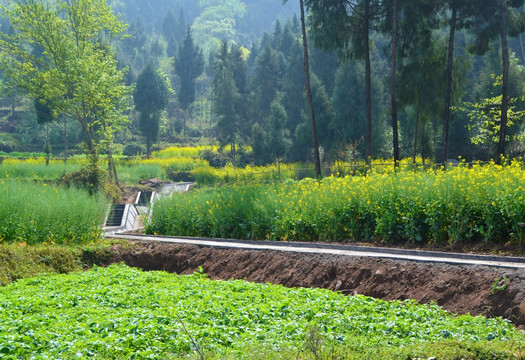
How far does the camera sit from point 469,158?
39.4 meters

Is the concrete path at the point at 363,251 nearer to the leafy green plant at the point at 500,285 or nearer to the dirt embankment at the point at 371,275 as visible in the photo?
the dirt embankment at the point at 371,275

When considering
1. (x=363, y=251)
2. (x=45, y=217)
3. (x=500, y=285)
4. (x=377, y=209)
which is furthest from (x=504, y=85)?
(x=45, y=217)

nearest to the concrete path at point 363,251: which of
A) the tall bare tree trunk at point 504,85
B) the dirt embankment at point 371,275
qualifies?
the dirt embankment at point 371,275

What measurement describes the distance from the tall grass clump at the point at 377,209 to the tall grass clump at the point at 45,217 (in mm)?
2887

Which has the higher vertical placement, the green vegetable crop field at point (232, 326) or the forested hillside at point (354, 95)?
the forested hillside at point (354, 95)

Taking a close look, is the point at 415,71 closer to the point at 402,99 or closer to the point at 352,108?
the point at 402,99

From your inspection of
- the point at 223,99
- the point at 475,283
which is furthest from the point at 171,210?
the point at 223,99

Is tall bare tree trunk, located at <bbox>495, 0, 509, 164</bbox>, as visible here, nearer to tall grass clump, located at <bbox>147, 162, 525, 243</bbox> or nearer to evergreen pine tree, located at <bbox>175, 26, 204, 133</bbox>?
tall grass clump, located at <bbox>147, 162, 525, 243</bbox>

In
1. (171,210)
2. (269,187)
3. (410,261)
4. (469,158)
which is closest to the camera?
(410,261)

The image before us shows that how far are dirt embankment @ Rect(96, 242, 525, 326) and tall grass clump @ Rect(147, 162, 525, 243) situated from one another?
1.86 metres

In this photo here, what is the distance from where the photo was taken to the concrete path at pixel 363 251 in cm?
879

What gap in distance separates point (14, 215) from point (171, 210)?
5.01 meters

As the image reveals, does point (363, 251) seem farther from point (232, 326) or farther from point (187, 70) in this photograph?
point (187, 70)

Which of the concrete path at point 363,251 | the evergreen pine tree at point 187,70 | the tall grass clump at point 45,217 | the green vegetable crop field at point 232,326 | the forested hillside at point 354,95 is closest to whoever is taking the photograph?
the green vegetable crop field at point 232,326
